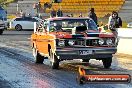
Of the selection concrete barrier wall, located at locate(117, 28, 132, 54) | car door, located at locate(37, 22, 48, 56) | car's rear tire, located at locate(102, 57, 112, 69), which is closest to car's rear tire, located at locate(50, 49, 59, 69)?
car door, located at locate(37, 22, 48, 56)

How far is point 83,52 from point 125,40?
23.7 feet

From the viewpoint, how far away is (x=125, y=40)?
20.0 m

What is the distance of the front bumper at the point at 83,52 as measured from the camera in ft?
42.5

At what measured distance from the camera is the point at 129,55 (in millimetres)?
18938

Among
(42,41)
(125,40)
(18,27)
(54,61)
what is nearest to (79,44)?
(54,61)

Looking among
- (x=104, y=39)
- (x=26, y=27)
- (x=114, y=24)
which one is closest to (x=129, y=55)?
(x=114, y=24)

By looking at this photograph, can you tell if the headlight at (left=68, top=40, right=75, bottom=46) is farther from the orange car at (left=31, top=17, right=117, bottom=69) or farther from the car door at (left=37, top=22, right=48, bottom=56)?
the car door at (left=37, top=22, right=48, bottom=56)

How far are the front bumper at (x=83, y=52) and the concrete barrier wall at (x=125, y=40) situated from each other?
6.51 metres

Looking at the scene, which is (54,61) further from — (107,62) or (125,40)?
(125,40)

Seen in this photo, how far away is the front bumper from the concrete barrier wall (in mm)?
6515

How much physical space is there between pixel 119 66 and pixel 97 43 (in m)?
1.72

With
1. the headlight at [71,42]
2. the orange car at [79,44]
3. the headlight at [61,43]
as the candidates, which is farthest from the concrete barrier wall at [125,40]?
the headlight at [61,43]

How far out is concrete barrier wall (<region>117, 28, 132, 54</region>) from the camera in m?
19.6

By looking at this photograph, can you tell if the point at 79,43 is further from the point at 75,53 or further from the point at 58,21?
the point at 58,21
